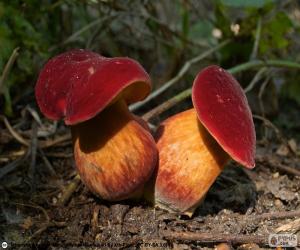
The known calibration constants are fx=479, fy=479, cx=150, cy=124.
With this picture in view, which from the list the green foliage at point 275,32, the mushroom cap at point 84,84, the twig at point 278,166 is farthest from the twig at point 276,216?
the green foliage at point 275,32

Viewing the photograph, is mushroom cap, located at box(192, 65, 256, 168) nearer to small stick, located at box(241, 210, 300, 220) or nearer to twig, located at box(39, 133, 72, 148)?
small stick, located at box(241, 210, 300, 220)

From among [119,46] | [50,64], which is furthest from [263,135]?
[50,64]

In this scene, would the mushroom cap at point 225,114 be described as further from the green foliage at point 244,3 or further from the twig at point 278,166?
the green foliage at point 244,3

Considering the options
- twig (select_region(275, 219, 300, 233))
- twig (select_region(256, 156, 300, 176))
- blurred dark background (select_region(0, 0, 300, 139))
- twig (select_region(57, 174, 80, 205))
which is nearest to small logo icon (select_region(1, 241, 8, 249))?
twig (select_region(57, 174, 80, 205))

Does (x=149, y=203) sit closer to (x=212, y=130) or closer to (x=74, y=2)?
(x=212, y=130)

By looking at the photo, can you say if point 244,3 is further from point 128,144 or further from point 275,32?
point 128,144

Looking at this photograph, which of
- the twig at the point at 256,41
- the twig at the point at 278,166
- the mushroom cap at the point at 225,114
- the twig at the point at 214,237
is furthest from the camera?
the twig at the point at 256,41
